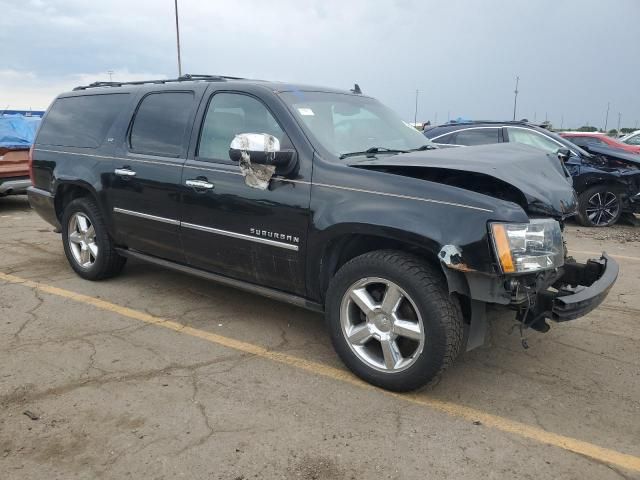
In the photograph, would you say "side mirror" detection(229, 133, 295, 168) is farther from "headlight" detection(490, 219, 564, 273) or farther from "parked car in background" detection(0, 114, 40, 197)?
"parked car in background" detection(0, 114, 40, 197)

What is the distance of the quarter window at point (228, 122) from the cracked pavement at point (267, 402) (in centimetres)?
139

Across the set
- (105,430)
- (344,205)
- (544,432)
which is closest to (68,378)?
(105,430)

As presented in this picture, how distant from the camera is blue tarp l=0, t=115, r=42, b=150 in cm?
934

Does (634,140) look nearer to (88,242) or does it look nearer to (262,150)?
(88,242)

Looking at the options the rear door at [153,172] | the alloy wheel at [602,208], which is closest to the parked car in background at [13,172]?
the rear door at [153,172]

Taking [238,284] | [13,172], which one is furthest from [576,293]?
[13,172]

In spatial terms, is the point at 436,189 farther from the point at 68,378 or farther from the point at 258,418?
the point at 68,378

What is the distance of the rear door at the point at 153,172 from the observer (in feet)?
14.4

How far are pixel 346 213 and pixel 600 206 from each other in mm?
7276

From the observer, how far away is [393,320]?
3.24m

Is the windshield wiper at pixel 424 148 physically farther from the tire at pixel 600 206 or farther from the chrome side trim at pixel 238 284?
the tire at pixel 600 206

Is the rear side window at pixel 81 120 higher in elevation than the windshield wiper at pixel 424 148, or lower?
higher

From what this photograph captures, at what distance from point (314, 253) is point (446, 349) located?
1.04 m

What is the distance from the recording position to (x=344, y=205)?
11.1ft
